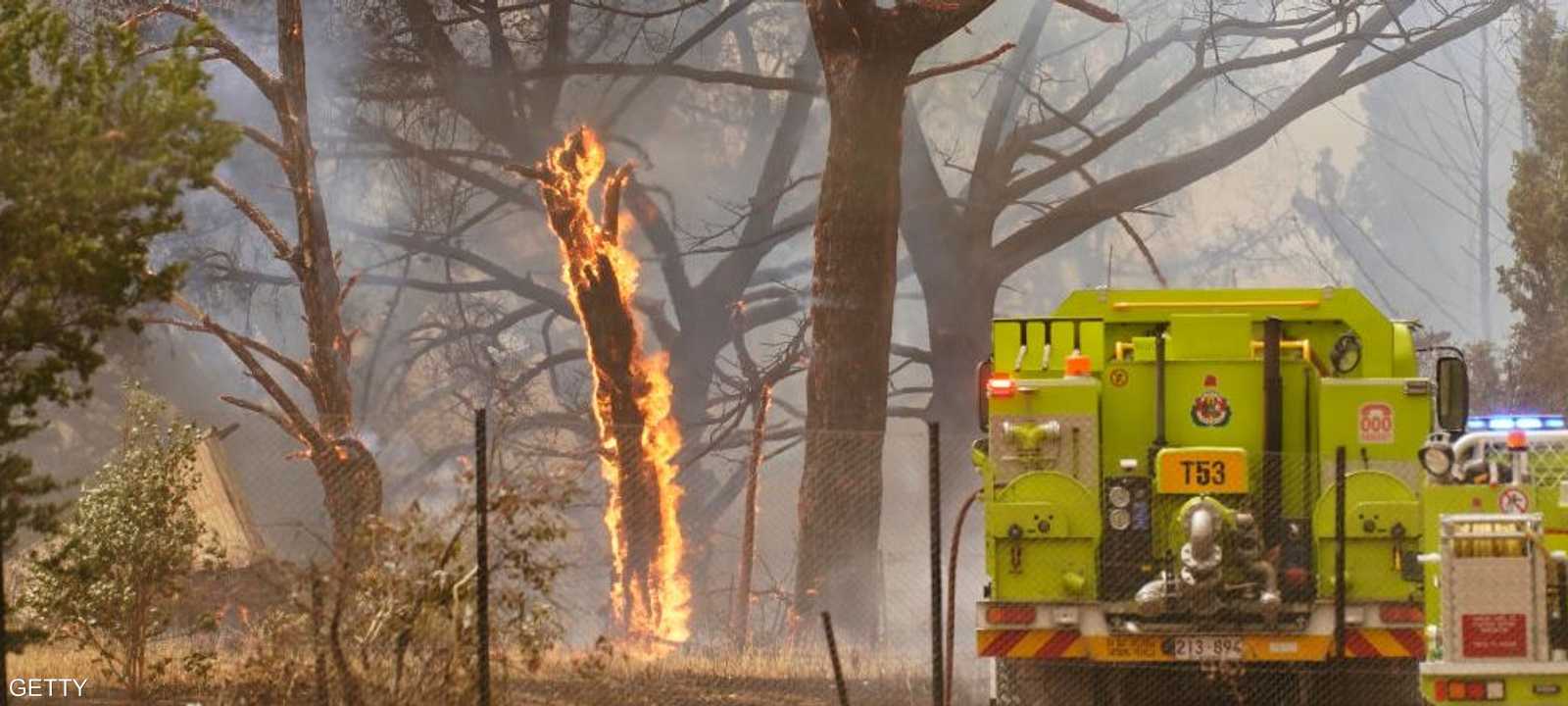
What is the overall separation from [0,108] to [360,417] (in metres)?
29.4

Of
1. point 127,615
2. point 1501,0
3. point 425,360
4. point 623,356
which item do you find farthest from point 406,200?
point 127,615

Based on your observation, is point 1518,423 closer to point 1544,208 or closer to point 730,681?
point 730,681

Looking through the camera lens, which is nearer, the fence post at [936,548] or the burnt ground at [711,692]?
the fence post at [936,548]

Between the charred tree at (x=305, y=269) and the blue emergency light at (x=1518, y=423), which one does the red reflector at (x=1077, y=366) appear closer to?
the blue emergency light at (x=1518, y=423)

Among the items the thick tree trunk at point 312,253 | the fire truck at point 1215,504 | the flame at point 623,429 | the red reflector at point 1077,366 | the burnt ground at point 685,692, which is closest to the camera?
the fire truck at point 1215,504

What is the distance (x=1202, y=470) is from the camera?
47.7ft

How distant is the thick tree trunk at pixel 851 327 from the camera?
2525 cm

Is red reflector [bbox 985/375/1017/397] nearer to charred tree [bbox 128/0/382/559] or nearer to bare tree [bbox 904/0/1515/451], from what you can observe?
charred tree [bbox 128/0/382/559]

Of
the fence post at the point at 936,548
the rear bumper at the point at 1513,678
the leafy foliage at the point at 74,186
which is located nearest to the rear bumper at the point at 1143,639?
the fence post at the point at 936,548

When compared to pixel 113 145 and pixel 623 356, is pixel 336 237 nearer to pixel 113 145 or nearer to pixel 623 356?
pixel 623 356

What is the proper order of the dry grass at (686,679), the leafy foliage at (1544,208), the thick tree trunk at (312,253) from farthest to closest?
1. the leafy foliage at (1544,208)
2. the thick tree trunk at (312,253)
3. the dry grass at (686,679)

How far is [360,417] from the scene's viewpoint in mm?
41562

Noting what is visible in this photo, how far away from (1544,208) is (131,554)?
19274 millimetres

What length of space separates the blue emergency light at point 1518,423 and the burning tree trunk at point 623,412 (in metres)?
10.6
